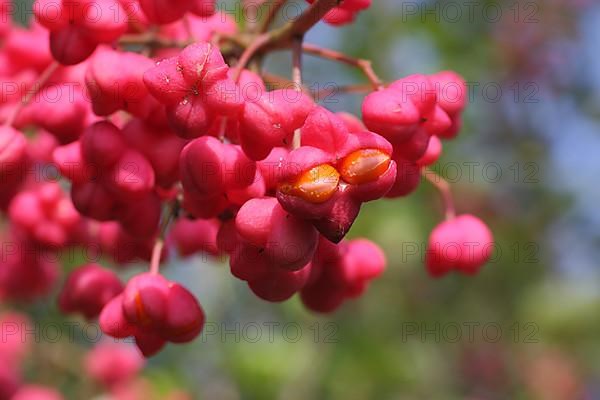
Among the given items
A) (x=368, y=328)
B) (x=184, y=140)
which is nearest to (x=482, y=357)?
(x=368, y=328)

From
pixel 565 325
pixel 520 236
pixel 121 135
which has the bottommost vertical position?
pixel 565 325

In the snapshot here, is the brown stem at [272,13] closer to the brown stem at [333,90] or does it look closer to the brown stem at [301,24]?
the brown stem at [301,24]

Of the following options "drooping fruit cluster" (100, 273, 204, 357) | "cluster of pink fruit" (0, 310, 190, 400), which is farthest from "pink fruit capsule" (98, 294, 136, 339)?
"cluster of pink fruit" (0, 310, 190, 400)

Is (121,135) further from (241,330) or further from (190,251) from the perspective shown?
(241,330)

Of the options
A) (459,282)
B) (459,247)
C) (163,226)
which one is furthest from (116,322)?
(459,282)

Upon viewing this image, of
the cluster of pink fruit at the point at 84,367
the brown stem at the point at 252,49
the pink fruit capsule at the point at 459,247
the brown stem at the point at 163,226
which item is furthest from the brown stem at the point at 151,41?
the cluster of pink fruit at the point at 84,367

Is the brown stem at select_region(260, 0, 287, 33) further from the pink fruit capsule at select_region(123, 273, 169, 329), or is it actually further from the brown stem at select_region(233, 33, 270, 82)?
the pink fruit capsule at select_region(123, 273, 169, 329)

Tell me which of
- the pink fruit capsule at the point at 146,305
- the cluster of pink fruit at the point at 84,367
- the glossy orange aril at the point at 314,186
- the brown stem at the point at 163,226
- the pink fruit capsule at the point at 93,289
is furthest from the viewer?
the cluster of pink fruit at the point at 84,367
